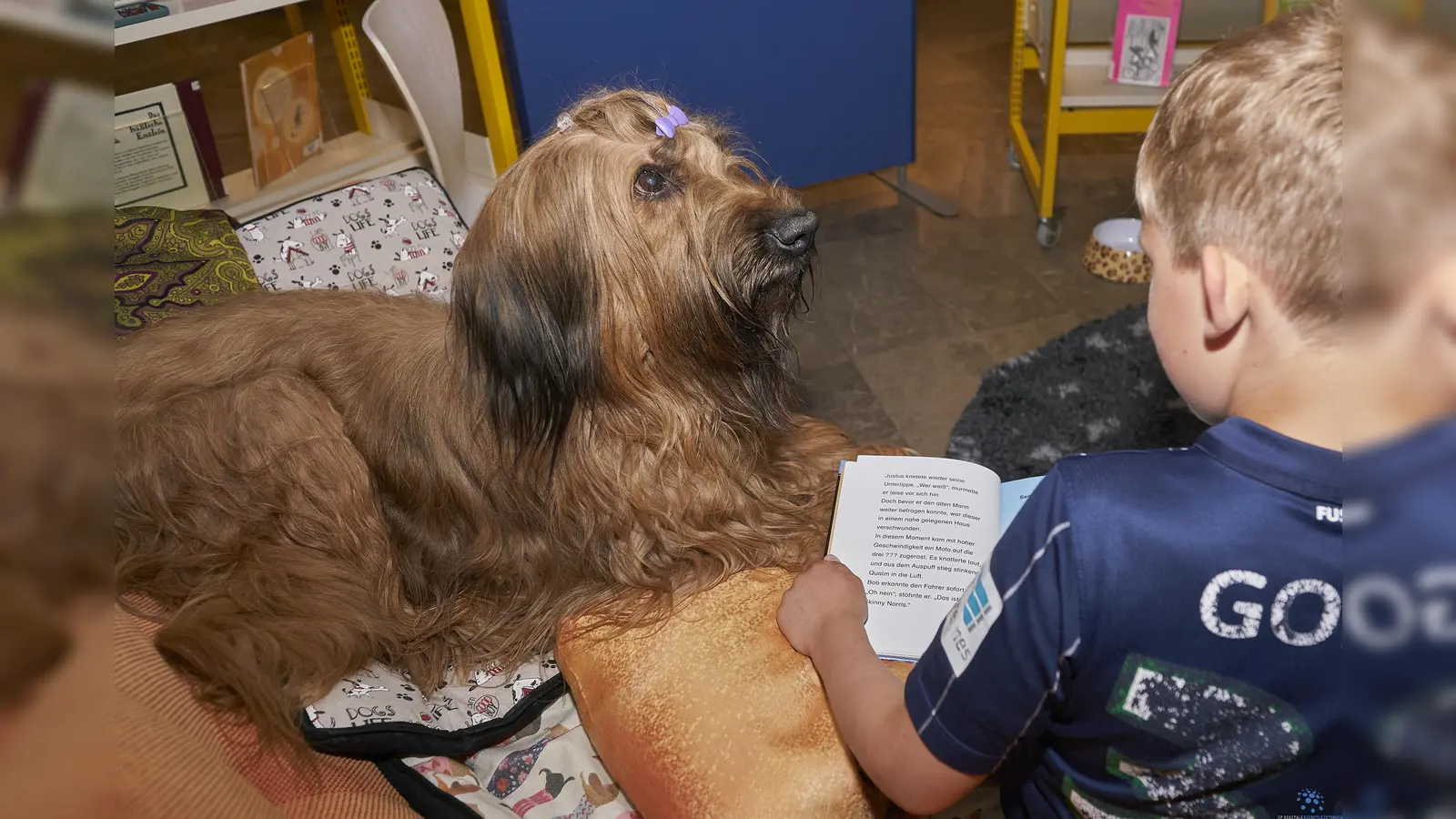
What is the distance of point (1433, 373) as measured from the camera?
61cm

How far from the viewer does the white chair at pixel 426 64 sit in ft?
9.25

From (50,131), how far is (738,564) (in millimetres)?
1661

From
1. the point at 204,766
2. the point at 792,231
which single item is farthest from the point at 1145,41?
the point at 204,766

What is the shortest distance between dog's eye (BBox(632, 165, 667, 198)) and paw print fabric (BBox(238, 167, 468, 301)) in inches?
38.6

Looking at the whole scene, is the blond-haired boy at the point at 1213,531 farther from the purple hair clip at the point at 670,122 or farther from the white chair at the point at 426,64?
the white chair at the point at 426,64

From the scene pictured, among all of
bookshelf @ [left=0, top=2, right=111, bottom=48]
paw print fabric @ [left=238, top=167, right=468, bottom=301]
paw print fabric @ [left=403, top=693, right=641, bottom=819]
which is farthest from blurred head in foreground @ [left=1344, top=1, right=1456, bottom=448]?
paw print fabric @ [left=238, top=167, right=468, bottom=301]

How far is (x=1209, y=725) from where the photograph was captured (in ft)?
3.09

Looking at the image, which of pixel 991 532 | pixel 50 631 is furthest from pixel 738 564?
pixel 50 631

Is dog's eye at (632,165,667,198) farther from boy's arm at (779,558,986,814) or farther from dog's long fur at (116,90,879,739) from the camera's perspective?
boy's arm at (779,558,986,814)

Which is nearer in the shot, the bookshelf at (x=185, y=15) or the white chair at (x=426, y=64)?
the bookshelf at (x=185, y=15)

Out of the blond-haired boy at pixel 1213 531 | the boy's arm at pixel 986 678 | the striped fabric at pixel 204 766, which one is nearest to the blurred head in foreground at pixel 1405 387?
the blond-haired boy at pixel 1213 531

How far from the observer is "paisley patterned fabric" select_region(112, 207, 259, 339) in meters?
2.28

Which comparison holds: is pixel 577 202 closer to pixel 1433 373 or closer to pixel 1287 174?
pixel 1287 174

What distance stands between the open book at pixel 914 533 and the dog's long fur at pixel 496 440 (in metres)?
0.15
